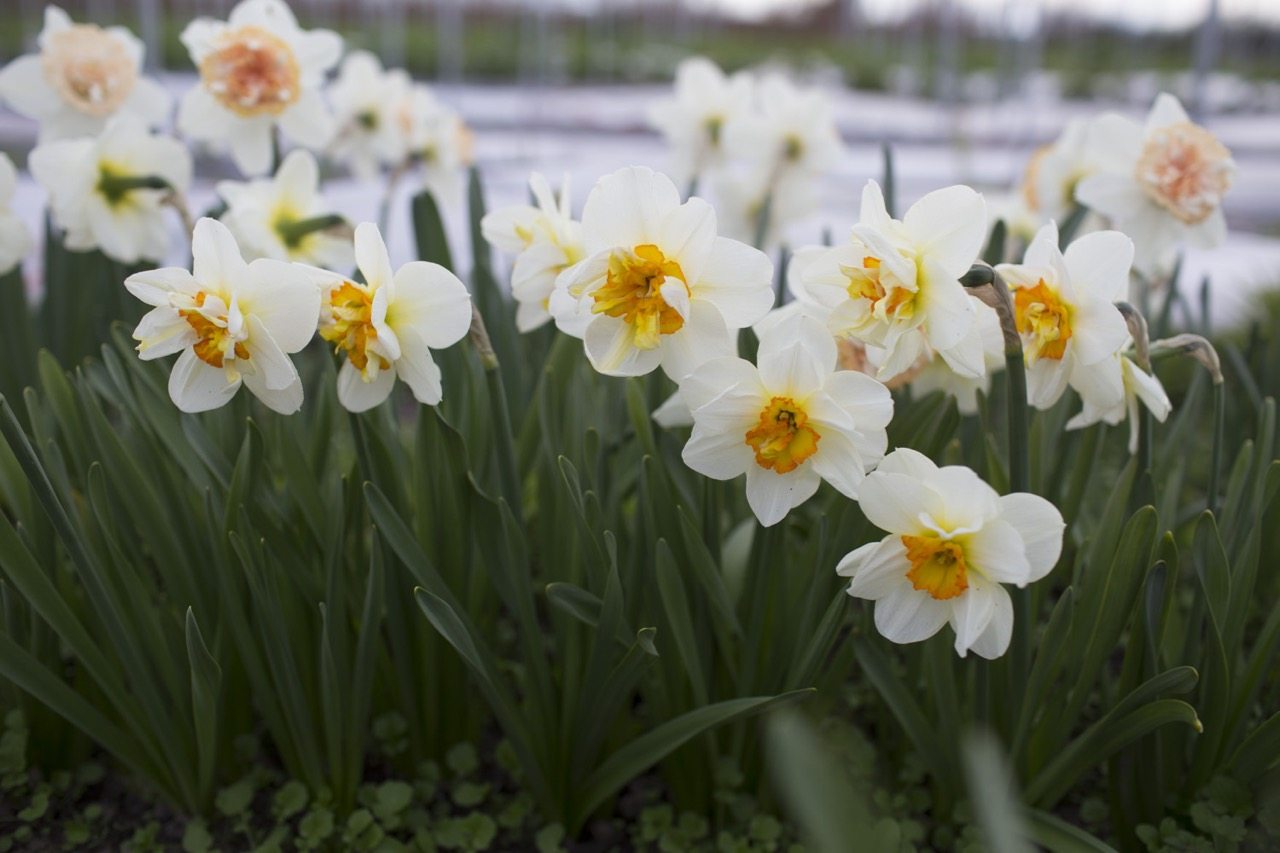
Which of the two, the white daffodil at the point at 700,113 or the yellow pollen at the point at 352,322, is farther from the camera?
the white daffodil at the point at 700,113

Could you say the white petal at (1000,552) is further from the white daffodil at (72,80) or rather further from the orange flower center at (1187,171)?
the white daffodil at (72,80)

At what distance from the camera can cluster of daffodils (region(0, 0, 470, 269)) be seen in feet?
4.56

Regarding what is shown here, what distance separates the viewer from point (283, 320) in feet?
2.87

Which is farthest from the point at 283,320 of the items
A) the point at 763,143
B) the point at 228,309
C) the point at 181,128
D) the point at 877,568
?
the point at 763,143

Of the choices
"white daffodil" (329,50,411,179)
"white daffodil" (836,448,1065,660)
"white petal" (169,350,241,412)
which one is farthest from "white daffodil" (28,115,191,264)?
"white daffodil" (836,448,1065,660)

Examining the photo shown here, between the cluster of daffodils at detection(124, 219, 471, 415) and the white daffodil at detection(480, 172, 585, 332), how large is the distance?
167 millimetres

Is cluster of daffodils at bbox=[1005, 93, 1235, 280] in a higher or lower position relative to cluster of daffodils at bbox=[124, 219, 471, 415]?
higher

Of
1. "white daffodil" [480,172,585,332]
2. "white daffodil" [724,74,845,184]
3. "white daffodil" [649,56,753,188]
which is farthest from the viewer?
"white daffodil" [649,56,753,188]

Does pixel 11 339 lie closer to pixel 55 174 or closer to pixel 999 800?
pixel 55 174

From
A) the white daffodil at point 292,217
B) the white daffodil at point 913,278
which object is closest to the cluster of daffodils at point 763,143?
the white daffodil at point 292,217

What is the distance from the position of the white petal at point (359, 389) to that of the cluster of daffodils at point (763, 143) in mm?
1004

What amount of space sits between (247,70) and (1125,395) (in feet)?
3.88

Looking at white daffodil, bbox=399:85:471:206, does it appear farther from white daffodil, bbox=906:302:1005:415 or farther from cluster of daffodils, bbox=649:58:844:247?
white daffodil, bbox=906:302:1005:415

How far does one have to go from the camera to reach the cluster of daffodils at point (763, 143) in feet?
6.09
